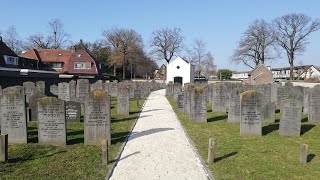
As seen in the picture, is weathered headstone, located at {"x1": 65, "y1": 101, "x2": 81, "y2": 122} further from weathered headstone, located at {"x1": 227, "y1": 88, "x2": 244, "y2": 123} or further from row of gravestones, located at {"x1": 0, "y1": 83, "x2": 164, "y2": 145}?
weathered headstone, located at {"x1": 227, "y1": 88, "x2": 244, "y2": 123}

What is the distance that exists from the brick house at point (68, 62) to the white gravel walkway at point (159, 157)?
A: 4847 cm

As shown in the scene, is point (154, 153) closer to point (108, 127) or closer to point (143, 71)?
point (108, 127)

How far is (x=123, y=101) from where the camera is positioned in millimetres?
20469

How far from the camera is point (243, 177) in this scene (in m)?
8.12

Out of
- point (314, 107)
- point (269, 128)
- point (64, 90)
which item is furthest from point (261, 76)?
point (269, 128)

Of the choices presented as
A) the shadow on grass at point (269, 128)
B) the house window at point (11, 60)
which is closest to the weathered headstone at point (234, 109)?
the shadow on grass at point (269, 128)

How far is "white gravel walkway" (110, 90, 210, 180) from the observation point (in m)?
8.37

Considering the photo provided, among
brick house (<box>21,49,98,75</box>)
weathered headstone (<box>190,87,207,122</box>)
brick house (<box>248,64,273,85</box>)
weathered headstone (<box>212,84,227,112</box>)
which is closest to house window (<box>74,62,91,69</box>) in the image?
brick house (<box>21,49,98,75</box>)

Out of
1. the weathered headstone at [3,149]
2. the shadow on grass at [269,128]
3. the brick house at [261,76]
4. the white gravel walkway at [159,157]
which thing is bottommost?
the white gravel walkway at [159,157]

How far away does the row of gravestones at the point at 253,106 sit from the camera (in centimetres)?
1323

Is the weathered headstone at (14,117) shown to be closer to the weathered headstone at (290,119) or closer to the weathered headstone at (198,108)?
the weathered headstone at (198,108)

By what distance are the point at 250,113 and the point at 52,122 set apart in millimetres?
7976

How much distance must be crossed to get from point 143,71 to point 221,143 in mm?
86338

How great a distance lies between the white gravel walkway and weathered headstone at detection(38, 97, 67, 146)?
2434mm
